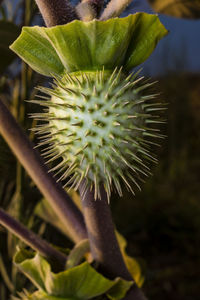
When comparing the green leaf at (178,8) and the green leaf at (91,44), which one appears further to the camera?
the green leaf at (178,8)

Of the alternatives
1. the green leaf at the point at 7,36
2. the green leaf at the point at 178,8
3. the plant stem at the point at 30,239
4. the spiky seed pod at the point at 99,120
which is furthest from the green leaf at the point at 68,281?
the green leaf at the point at 178,8

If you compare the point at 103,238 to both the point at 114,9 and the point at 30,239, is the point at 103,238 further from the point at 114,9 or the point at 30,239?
the point at 114,9

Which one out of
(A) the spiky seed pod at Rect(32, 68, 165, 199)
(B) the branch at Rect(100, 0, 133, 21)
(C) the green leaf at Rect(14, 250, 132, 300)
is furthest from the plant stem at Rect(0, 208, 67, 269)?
(B) the branch at Rect(100, 0, 133, 21)

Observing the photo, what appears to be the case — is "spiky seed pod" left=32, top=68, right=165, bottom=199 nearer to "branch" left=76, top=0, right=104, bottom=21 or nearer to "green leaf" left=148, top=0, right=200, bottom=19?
"branch" left=76, top=0, right=104, bottom=21

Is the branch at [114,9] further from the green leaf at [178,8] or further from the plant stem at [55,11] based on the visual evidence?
the green leaf at [178,8]

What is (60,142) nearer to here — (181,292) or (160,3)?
(160,3)

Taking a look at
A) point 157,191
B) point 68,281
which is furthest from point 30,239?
point 157,191

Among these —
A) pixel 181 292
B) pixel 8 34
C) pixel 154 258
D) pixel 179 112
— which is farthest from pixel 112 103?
pixel 179 112
